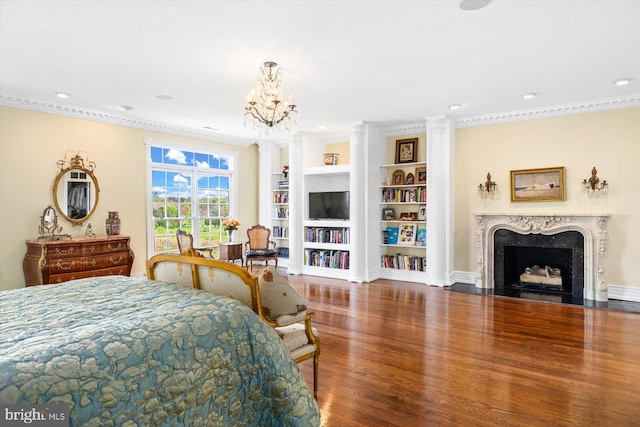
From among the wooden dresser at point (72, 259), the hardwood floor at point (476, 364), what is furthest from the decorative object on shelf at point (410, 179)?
the wooden dresser at point (72, 259)

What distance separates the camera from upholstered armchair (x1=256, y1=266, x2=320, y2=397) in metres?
2.24

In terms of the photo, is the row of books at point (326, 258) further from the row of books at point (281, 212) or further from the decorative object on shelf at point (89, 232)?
the decorative object on shelf at point (89, 232)

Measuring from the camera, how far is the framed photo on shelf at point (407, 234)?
649cm

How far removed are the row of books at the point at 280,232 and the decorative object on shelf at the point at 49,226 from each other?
12.3 feet

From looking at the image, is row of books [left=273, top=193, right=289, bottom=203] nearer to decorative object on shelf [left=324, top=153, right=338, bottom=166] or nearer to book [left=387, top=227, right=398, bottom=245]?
decorative object on shelf [left=324, top=153, right=338, bottom=166]

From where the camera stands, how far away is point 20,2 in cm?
262

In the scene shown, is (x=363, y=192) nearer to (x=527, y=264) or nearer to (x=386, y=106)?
(x=386, y=106)

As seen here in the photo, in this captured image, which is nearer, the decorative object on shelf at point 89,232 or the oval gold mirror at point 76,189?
the oval gold mirror at point 76,189

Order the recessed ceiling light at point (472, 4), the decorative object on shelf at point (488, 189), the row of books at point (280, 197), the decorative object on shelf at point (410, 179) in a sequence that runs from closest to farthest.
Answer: the recessed ceiling light at point (472, 4) < the decorative object on shelf at point (488, 189) < the decorative object on shelf at point (410, 179) < the row of books at point (280, 197)

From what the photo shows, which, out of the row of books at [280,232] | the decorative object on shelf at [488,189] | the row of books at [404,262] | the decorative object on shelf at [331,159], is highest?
the decorative object on shelf at [331,159]

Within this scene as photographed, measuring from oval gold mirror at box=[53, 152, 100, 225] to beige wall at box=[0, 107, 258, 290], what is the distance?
8 cm

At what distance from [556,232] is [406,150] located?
2641 millimetres

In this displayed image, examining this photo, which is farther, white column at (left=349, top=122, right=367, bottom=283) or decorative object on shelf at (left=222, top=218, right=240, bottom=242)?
decorative object on shelf at (left=222, top=218, right=240, bottom=242)

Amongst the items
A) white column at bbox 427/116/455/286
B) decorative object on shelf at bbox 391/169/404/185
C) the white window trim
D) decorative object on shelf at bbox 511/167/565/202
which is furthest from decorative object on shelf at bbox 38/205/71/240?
decorative object on shelf at bbox 511/167/565/202
